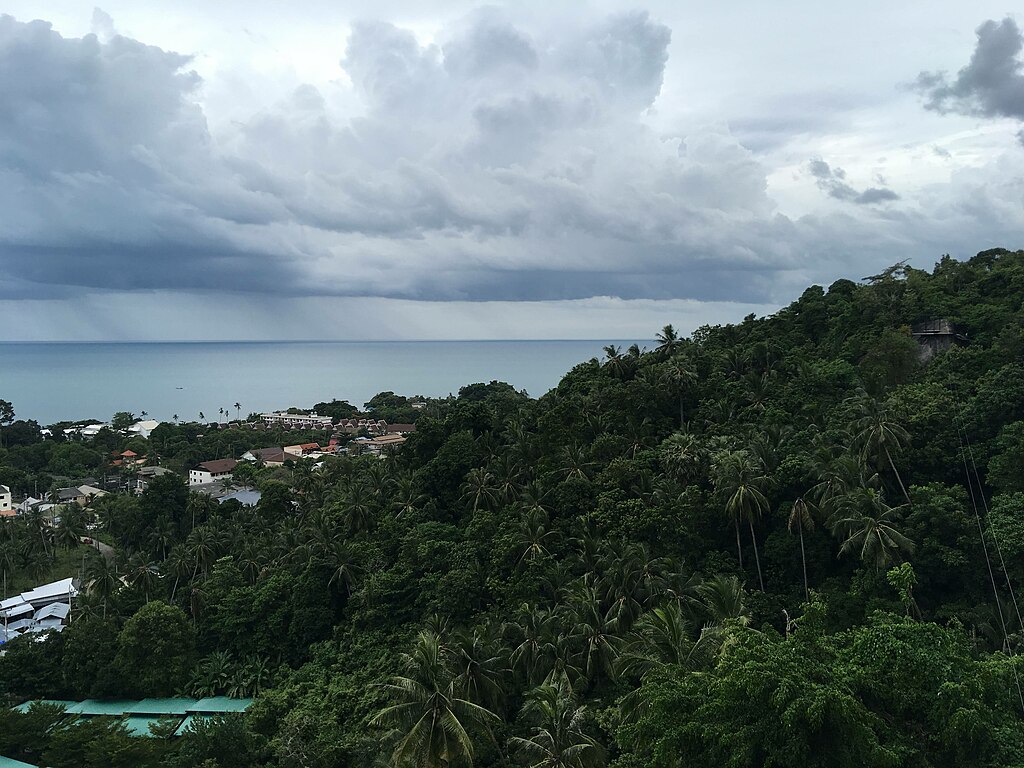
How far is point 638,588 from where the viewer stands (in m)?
23.8

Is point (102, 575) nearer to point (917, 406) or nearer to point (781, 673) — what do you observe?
point (781, 673)

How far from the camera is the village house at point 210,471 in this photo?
81.1 metres

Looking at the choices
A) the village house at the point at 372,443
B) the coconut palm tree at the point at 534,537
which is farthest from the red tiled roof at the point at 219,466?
the coconut palm tree at the point at 534,537

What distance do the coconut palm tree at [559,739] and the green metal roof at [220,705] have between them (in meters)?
14.4

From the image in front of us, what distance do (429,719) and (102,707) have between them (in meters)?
18.8

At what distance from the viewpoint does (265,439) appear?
333ft

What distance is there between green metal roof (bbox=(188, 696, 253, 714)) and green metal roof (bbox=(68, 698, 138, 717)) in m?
2.71

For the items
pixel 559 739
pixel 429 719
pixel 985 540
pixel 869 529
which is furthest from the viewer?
pixel 985 540

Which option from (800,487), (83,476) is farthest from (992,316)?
(83,476)

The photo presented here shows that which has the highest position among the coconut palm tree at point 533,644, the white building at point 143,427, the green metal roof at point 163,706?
the coconut palm tree at point 533,644

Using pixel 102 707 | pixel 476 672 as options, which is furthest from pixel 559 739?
pixel 102 707

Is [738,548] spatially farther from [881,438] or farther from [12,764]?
[12,764]

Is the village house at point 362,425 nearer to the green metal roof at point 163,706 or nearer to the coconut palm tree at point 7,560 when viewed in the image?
the coconut palm tree at point 7,560

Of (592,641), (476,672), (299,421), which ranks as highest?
(592,641)
